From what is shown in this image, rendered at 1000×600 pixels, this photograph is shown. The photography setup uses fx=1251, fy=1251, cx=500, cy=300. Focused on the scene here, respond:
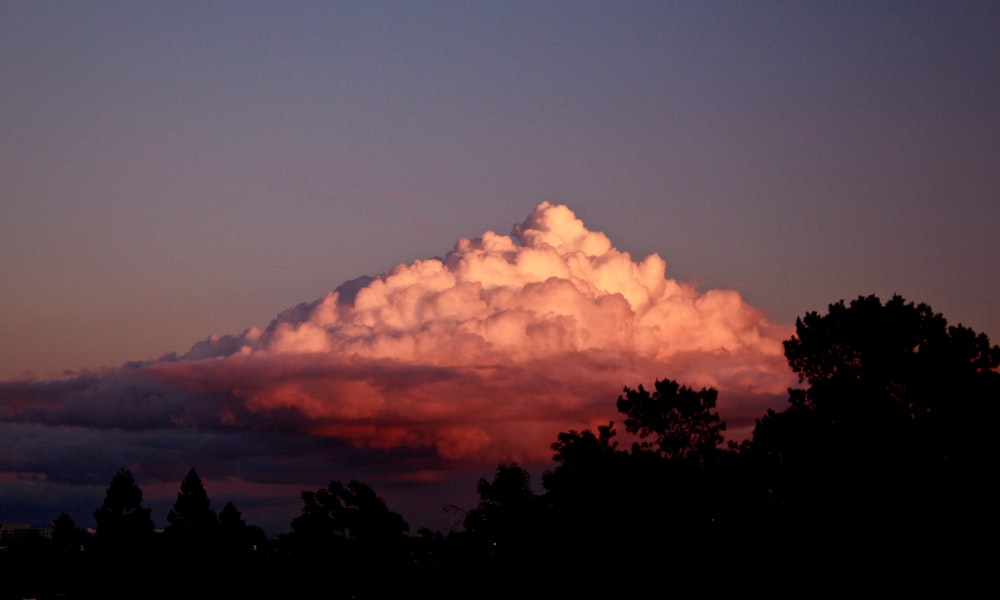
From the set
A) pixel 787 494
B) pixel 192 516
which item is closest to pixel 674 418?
pixel 787 494

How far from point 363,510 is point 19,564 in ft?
162

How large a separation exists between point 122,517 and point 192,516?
28.7 ft

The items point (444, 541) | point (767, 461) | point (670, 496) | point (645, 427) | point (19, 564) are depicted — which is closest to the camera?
point (767, 461)

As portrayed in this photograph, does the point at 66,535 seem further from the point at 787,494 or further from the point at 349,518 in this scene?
the point at 787,494

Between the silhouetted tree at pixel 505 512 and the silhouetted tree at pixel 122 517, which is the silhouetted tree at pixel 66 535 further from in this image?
the silhouetted tree at pixel 505 512

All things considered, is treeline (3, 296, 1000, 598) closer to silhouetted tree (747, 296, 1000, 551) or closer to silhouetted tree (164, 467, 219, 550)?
silhouetted tree (747, 296, 1000, 551)

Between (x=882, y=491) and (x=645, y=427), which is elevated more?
(x=645, y=427)

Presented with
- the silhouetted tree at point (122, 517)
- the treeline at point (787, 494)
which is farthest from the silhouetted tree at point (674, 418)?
the silhouetted tree at point (122, 517)

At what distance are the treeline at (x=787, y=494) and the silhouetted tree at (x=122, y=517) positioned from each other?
32.6 feet

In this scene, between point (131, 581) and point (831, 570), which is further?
point (131, 581)

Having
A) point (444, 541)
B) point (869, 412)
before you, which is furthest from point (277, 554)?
point (869, 412)

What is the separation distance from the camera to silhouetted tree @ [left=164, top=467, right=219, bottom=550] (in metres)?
136

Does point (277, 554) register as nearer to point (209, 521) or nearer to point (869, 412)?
point (209, 521)

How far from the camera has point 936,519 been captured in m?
63.3
